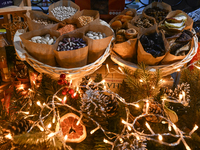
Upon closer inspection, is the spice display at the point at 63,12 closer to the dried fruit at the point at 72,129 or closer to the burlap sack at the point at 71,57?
the burlap sack at the point at 71,57

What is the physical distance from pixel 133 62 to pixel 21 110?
663 mm

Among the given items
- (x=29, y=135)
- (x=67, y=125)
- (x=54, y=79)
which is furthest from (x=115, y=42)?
(x=29, y=135)

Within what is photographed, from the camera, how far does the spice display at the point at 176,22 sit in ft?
3.49

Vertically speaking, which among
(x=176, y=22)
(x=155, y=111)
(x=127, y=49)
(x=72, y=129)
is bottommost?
(x=72, y=129)

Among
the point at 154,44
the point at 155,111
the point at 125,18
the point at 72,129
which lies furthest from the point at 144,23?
the point at 72,129

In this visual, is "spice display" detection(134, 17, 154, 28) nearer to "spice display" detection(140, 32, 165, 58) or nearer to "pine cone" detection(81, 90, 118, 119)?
"spice display" detection(140, 32, 165, 58)

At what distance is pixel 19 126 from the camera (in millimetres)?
668

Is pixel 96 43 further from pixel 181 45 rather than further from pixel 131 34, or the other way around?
pixel 181 45

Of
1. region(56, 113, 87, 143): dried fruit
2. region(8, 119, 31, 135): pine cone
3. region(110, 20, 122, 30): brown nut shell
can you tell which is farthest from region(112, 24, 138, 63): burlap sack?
region(8, 119, 31, 135): pine cone

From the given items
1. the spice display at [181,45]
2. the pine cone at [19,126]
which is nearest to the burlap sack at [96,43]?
the spice display at [181,45]

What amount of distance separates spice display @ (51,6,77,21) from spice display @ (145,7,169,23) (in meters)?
0.54

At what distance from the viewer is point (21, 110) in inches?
30.5

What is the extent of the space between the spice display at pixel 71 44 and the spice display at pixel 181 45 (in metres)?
0.50

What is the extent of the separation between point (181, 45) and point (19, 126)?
91cm
